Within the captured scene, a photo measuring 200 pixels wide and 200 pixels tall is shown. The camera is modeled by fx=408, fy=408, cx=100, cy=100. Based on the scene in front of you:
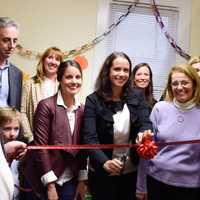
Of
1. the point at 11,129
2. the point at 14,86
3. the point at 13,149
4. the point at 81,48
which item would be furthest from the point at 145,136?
the point at 81,48

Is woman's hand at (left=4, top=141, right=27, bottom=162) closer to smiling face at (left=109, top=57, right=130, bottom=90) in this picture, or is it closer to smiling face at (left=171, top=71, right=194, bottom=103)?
smiling face at (left=109, top=57, right=130, bottom=90)

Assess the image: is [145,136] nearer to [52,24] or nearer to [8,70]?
[8,70]

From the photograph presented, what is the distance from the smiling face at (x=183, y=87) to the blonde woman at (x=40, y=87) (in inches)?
47.8

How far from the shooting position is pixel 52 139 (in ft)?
7.48

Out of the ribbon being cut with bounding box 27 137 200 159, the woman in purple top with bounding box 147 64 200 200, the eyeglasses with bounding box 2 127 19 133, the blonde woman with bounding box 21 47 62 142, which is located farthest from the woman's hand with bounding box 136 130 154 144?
the blonde woman with bounding box 21 47 62 142

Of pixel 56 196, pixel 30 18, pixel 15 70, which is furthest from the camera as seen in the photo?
pixel 30 18

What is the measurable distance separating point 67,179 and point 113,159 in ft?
0.93

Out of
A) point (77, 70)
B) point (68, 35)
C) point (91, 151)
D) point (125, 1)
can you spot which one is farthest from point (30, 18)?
point (91, 151)

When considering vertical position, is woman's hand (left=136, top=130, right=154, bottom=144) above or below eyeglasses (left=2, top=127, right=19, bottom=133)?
above

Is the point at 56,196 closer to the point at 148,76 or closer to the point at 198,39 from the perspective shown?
the point at 148,76

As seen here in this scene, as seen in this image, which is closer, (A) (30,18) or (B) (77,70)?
(B) (77,70)

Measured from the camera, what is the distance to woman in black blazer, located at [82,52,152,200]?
7.39ft

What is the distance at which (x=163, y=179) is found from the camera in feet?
7.47

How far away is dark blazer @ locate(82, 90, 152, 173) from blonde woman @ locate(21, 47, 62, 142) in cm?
93
